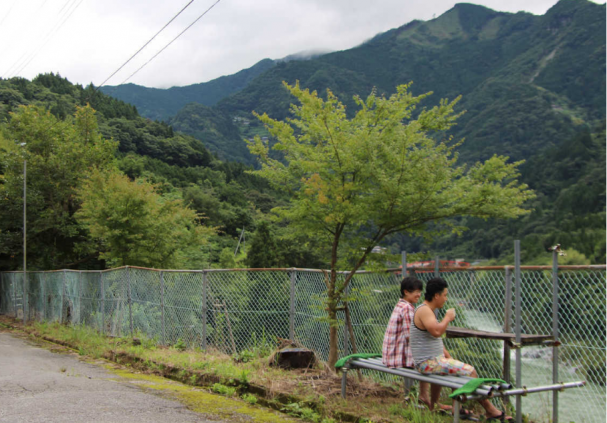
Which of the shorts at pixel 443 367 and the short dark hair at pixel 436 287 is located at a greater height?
the short dark hair at pixel 436 287

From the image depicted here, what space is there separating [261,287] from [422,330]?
7.09 metres

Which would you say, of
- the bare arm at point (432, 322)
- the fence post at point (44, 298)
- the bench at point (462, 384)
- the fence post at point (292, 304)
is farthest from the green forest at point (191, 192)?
the fence post at point (44, 298)

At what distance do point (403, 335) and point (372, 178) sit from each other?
88.5 inches

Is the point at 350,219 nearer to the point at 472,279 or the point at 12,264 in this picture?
the point at 472,279

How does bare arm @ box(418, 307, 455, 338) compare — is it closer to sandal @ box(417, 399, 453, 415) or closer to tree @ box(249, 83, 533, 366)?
sandal @ box(417, 399, 453, 415)

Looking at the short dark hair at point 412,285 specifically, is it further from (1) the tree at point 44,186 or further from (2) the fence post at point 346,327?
(1) the tree at point 44,186

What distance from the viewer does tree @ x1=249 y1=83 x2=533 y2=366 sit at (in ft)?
21.7

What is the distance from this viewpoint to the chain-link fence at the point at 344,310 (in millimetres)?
5562

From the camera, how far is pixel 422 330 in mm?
5555

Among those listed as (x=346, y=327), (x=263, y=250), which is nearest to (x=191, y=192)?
(x=263, y=250)

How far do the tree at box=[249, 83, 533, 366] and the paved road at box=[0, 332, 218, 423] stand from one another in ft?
8.12

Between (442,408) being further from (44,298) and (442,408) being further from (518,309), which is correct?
(44,298)

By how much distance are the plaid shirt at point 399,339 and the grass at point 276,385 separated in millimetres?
465

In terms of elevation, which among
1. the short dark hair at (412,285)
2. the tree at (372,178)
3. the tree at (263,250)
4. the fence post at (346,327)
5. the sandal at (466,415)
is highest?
the tree at (372,178)
